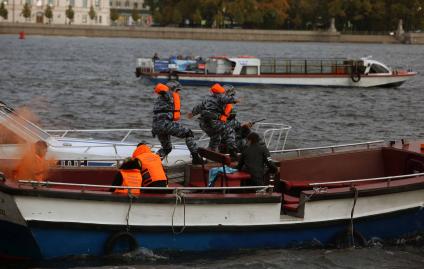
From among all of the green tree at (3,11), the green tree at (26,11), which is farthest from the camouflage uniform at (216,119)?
the green tree at (3,11)

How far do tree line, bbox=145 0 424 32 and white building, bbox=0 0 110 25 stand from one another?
1721 centimetres

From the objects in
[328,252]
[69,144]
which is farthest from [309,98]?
[328,252]

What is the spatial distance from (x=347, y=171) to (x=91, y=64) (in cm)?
7519

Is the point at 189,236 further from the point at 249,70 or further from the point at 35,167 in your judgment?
the point at 249,70

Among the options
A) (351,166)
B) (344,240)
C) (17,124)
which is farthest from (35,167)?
(351,166)

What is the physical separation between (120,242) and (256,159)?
9.27ft

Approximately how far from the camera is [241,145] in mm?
20141

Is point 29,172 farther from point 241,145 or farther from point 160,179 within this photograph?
point 241,145

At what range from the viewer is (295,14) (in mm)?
178500

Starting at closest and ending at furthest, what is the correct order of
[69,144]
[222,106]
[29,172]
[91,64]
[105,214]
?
[105,214] < [29,172] < [222,106] < [69,144] < [91,64]

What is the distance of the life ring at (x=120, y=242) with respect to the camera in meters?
16.0

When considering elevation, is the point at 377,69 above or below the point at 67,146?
below

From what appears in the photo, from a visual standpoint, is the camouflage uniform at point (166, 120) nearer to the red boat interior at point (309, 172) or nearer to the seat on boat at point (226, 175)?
the red boat interior at point (309, 172)

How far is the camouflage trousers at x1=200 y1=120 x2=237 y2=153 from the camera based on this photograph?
64.7 ft
